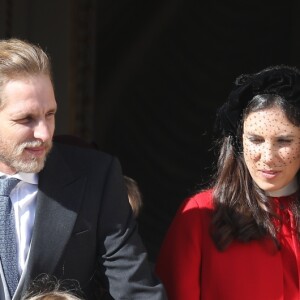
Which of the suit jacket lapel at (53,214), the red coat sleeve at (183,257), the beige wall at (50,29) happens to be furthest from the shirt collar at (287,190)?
the beige wall at (50,29)

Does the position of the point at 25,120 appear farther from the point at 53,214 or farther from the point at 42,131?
the point at 53,214

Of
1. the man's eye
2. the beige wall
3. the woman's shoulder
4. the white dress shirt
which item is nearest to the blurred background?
the beige wall

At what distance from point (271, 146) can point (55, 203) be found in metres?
0.71

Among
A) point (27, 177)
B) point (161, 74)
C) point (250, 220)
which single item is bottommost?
point (250, 220)

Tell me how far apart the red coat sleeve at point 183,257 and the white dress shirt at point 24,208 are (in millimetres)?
506

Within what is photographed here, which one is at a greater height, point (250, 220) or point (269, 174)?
point (269, 174)

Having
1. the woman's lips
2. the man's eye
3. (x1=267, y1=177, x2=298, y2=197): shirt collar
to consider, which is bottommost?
(x1=267, y1=177, x2=298, y2=197): shirt collar

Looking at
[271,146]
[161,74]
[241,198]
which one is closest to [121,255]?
[241,198]

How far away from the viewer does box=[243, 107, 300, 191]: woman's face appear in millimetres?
2795

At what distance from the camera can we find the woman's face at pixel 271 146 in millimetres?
2795

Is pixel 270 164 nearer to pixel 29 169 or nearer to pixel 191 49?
pixel 29 169

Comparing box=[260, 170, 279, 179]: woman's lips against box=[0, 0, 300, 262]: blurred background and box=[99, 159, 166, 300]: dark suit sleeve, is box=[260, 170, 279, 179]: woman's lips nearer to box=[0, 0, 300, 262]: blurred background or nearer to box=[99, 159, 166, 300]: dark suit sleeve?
box=[99, 159, 166, 300]: dark suit sleeve

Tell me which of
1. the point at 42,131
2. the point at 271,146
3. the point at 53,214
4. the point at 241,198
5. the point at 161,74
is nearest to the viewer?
the point at 42,131

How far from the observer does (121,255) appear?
269cm
